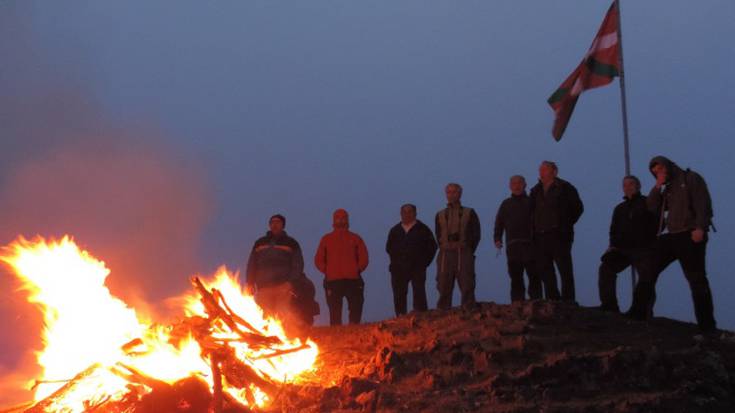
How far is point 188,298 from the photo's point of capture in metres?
7.88

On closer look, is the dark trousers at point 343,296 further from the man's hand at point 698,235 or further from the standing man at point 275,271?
the man's hand at point 698,235

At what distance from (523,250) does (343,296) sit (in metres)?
2.57

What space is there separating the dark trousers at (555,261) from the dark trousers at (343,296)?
2569 mm

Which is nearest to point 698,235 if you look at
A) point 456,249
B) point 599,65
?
point 456,249

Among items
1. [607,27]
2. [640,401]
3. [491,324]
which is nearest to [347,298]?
[491,324]

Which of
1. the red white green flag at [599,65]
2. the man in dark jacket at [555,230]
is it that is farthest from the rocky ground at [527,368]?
the red white green flag at [599,65]

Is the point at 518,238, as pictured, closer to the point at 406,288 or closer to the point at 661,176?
the point at 406,288

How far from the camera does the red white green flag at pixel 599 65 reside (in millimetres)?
13203

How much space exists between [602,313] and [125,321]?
5156 millimetres

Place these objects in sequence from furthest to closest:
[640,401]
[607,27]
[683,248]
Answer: [607,27] < [683,248] < [640,401]

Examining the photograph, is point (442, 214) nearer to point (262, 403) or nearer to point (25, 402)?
point (262, 403)

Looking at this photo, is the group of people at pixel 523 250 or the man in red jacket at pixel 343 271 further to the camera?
the man in red jacket at pixel 343 271

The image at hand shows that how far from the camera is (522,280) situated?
34.7 feet

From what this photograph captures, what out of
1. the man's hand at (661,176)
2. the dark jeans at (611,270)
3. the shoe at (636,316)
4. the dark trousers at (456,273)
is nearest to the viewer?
the man's hand at (661,176)
